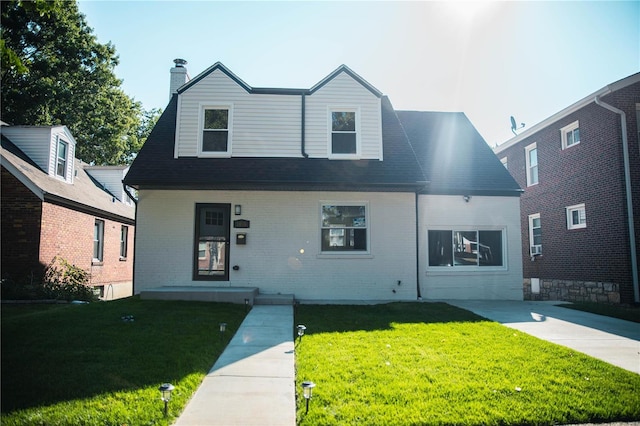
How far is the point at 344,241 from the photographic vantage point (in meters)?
11.2

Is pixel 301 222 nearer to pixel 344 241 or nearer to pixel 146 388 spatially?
pixel 344 241

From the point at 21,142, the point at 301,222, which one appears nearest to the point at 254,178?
the point at 301,222

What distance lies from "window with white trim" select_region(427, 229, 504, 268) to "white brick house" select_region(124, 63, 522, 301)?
3 cm

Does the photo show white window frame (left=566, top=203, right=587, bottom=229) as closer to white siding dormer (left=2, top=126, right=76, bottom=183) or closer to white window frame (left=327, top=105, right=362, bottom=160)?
white window frame (left=327, top=105, right=362, bottom=160)

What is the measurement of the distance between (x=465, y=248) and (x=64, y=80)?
22517 millimetres

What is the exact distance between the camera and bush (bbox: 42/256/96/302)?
10.9 m

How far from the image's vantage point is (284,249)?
35.9 ft

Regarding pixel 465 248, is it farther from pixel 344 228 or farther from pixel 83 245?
pixel 83 245

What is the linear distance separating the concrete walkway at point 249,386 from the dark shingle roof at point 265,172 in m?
4.91

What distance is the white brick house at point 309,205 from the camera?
427 inches

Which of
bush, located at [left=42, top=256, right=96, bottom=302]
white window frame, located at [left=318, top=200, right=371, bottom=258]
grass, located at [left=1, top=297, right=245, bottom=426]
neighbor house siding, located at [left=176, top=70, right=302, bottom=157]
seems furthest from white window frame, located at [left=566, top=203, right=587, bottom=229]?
bush, located at [left=42, top=256, right=96, bottom=302]

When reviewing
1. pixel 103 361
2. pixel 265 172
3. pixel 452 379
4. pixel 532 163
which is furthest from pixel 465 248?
pixel 103 361

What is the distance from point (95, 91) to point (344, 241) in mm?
19932

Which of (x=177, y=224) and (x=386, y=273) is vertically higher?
(x=177, y=224)
